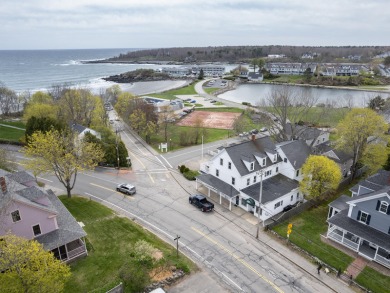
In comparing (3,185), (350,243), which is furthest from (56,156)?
(350,243)

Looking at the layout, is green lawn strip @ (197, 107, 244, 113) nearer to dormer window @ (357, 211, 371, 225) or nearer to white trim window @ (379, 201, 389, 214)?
dormer window @ (357, 211, 371, 225)

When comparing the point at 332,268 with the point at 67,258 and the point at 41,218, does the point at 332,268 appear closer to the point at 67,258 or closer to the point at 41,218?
the point at 67,258

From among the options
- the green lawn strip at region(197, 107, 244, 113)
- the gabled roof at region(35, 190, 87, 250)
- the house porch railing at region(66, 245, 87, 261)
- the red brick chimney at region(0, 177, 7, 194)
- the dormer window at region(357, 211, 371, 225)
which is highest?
the red brick chimney at region(0, 177, 7, 194)

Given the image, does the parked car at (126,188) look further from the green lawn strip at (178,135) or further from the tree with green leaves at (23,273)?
the tree with green leaves at (23,273)

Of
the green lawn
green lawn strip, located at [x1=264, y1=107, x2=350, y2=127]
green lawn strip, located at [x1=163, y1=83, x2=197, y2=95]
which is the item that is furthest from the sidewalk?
green lawn strip, located at [x1=163, y1=83, x2=197, y2=95]

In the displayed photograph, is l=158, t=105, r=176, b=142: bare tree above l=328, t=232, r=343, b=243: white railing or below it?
above

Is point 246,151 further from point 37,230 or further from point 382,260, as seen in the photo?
point 37,230

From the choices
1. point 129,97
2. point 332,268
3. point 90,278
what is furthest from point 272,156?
point 129,97
